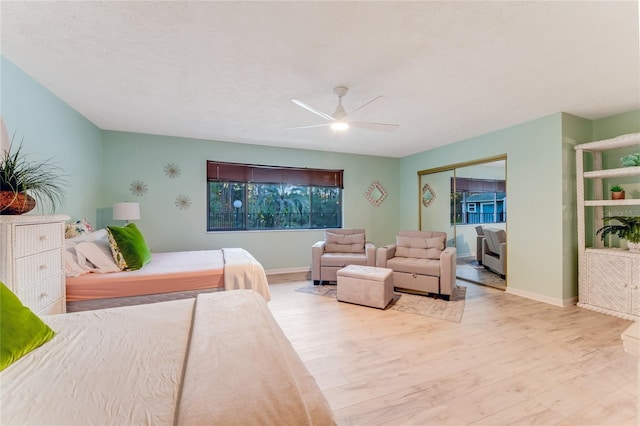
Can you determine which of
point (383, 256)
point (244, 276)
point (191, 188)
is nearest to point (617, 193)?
point (383, 256)

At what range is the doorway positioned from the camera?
4.46 m

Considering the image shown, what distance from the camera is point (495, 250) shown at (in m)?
4.55

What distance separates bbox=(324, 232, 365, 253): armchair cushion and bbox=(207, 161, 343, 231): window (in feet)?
3.25

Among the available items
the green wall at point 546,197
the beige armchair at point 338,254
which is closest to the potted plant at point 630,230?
the green wall at point 546,197

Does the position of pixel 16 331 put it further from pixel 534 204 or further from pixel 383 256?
pixel 534 204

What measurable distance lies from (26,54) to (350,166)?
16.3 ft

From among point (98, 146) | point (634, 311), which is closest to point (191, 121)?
point (98, 146)

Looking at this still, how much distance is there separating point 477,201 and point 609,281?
200cm

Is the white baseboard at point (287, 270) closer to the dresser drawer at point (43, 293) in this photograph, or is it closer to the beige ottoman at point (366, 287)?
the beige ottoman at point (366, 287)

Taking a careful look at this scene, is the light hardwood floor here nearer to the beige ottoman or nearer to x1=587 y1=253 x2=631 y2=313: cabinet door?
the beige ottoman

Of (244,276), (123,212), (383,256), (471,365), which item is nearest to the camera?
(471,365)

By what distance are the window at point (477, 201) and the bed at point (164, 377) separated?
14.7ft

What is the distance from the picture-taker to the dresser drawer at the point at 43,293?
68.7 inches

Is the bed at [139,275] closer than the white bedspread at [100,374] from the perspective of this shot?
No
